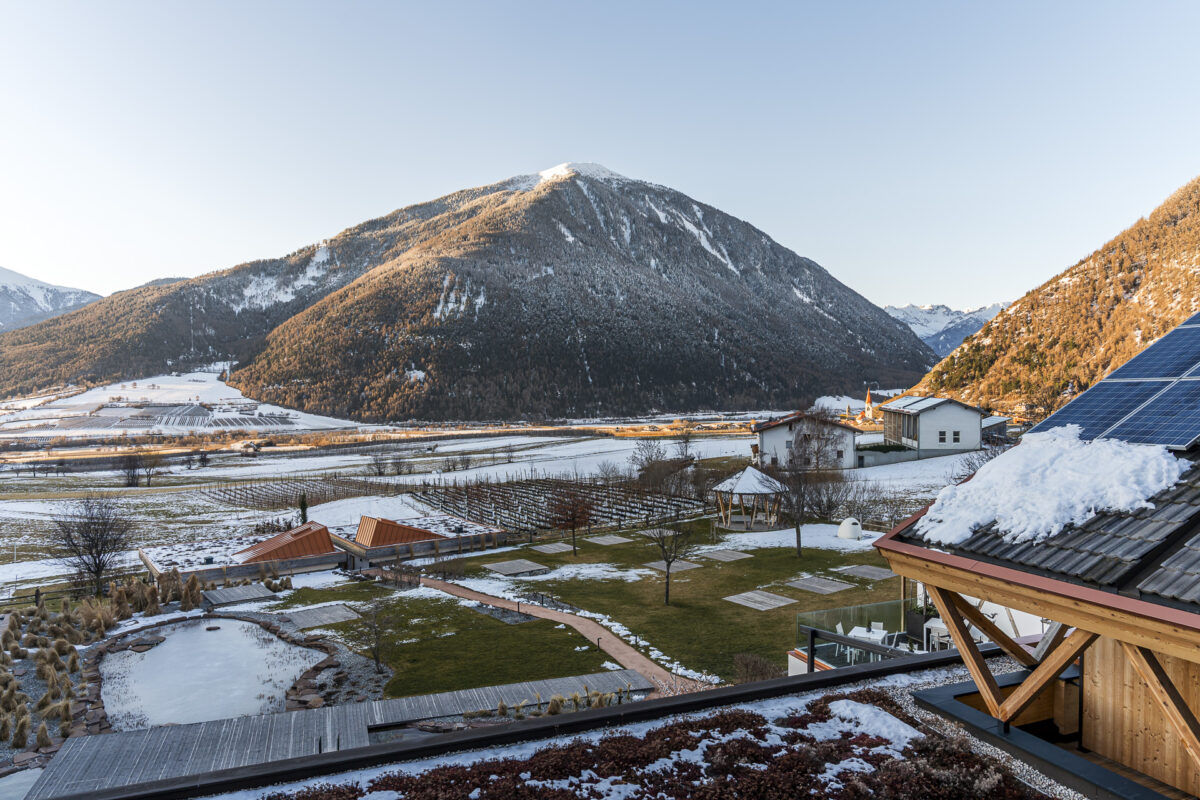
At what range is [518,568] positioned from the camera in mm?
25422

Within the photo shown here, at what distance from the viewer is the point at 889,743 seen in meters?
5.57

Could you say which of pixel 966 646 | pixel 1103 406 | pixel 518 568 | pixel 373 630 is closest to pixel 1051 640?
pixel 966 646

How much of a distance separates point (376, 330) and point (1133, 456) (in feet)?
483

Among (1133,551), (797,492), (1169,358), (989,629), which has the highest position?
(1169,358)

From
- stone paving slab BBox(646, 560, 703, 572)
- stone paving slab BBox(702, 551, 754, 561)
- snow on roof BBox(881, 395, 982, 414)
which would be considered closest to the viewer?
stone paving slab BBox(646, 560, 703, 572)

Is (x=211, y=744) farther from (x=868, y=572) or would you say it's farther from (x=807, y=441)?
(x=807, y=441)

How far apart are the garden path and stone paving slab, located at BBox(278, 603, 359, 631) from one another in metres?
3.35

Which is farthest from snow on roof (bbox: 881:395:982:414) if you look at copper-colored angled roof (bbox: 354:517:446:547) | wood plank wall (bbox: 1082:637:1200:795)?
wood plank wall (bbox: 1082:637:1200:795)

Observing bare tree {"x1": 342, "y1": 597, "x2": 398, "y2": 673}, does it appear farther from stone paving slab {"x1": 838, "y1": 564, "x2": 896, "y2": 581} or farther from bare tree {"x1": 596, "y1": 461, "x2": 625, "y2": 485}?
bare tree {"x1": 596, "y1": 461, "x2": 625, "y2": 485}

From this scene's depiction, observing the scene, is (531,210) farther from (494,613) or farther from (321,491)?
(494,613)

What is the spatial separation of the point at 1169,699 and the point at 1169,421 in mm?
2062

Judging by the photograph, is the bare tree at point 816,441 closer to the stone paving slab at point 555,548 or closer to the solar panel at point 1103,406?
the stone paving slab at point 555,548

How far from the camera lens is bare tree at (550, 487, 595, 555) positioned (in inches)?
1166

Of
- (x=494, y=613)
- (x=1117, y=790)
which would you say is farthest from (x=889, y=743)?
(x=494, y=613)
